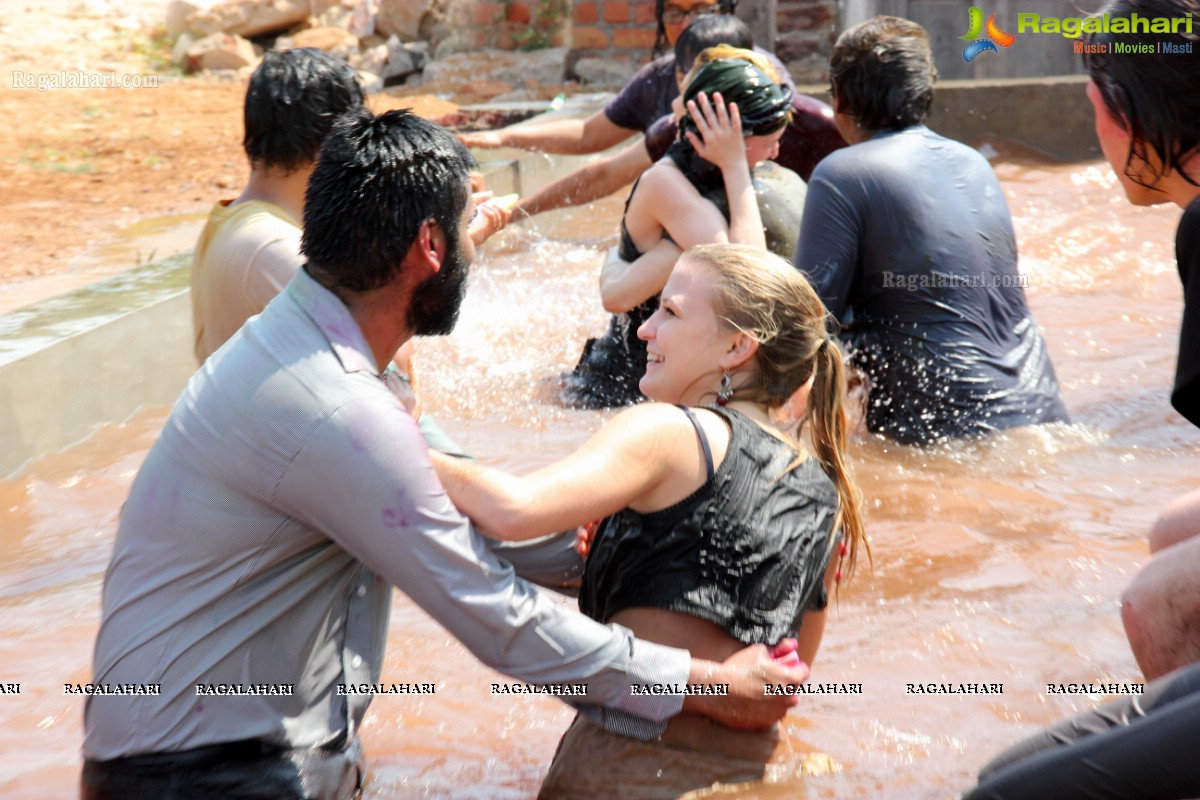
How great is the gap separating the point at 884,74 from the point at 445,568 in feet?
9.28

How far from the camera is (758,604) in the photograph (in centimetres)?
226

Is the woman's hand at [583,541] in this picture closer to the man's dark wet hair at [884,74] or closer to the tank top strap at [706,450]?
the tank top strap at [706,450]

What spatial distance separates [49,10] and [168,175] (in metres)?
6.62

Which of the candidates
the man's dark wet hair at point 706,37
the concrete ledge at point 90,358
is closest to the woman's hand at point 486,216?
the concrete ledge at point 90,358

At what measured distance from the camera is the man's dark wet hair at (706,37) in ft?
17.4

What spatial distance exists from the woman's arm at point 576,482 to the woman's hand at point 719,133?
1.96m

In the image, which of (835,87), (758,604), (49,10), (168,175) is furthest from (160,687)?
(49,10)

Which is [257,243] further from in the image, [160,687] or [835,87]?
[835,87]

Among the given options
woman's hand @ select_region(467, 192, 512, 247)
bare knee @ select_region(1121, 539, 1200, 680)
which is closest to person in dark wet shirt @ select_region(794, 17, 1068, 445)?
woman's hand @ select_region(467, 192, 512, 247)

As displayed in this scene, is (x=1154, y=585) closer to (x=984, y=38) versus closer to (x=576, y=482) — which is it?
Result: (x=576, y=482)

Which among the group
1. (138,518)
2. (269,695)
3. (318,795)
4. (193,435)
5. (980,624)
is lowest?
(980,624)

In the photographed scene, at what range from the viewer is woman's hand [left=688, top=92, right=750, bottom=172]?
3.92 metres

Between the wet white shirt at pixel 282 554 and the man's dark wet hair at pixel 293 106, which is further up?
the man's dark wet hair at pixel 293 106

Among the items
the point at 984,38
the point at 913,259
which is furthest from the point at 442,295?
the point at 984,38
